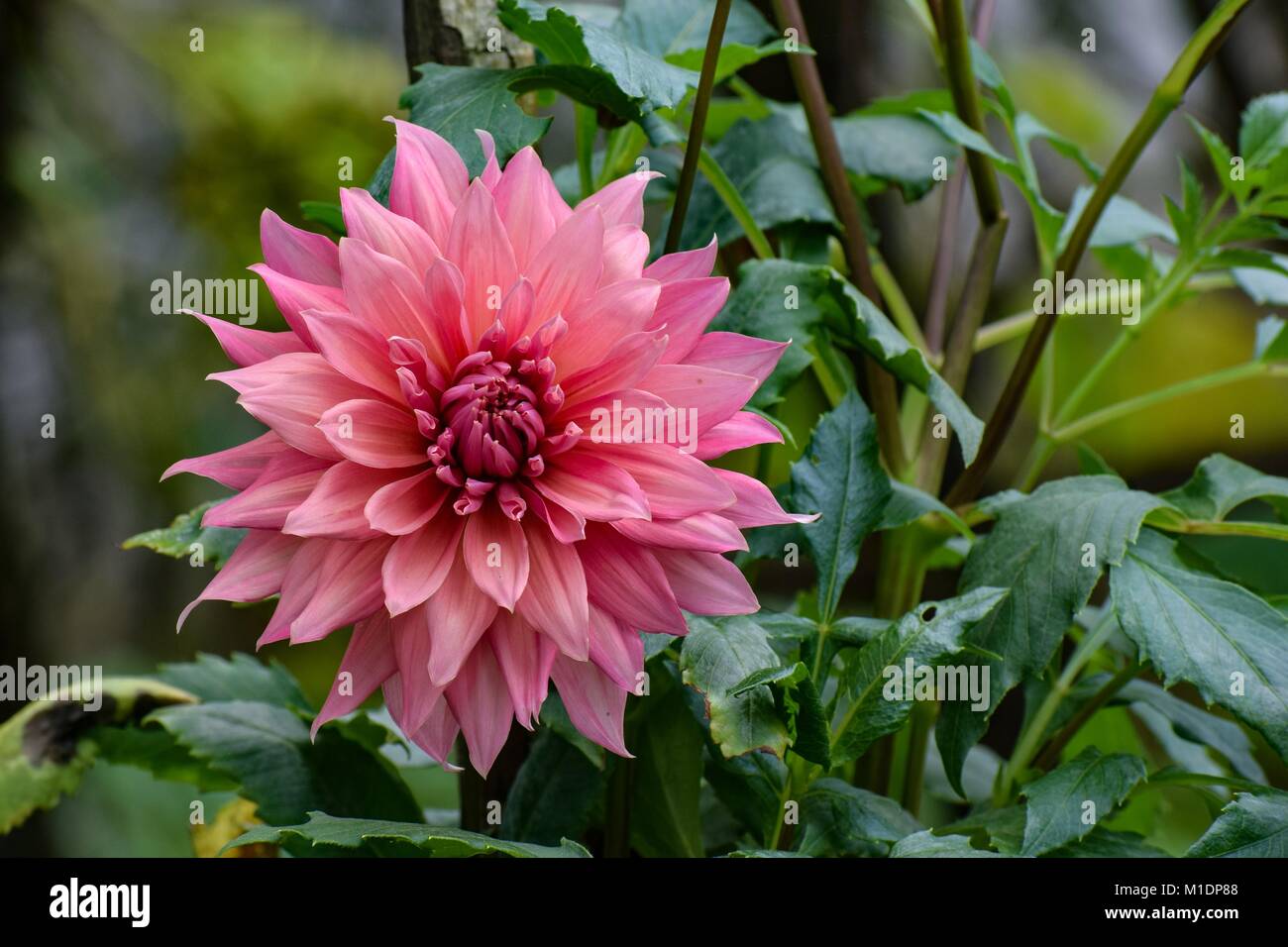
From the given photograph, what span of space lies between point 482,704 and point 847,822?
142 mm

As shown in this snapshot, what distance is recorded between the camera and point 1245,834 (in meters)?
0.36

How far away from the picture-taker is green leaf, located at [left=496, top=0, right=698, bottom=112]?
0.38m

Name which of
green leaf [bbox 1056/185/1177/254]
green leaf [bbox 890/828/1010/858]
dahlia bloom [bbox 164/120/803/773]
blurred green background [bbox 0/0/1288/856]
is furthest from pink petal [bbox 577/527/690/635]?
blurred green background [bbox 0/0/1288/856]

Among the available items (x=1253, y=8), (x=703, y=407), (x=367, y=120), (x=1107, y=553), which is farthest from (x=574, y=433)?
(x=1253, y=8)

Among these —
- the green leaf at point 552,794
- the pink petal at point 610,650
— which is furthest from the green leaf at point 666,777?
the pink petal at point 610,650

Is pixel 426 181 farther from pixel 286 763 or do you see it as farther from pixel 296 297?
pixel 286 763

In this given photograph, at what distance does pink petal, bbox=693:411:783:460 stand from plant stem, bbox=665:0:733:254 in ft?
0.30

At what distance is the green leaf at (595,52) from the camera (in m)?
0.38

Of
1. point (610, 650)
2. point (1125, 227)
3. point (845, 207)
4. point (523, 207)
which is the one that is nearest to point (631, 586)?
point (610, 650)

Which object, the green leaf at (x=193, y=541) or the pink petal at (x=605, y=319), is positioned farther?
the green leaf at (x=193, y=541)

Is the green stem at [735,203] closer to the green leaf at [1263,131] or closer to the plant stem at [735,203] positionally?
the plant stem at [735,203]

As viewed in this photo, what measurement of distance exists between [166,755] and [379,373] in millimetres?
268

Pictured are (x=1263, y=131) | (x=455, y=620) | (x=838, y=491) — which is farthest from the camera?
(x=1263, y=131)
